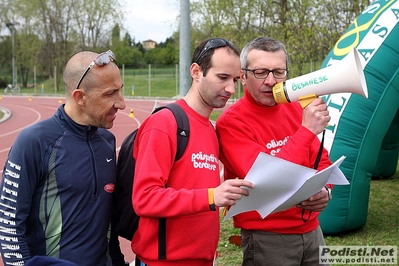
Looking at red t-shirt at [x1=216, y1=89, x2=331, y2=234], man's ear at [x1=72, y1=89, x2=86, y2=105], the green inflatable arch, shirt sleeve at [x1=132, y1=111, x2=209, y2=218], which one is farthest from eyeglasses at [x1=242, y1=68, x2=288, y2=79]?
the green inflatable arch

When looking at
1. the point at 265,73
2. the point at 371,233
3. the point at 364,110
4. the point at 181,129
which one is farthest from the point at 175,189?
the point at 371,233

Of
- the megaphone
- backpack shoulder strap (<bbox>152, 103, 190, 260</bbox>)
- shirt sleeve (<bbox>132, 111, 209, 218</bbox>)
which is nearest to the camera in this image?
shirt sleeve (<bbox>132, 111, 209, 218</bbox>)

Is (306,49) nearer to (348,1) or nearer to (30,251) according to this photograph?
(348,1)

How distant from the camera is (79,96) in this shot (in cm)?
237

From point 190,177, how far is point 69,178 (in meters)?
0.57

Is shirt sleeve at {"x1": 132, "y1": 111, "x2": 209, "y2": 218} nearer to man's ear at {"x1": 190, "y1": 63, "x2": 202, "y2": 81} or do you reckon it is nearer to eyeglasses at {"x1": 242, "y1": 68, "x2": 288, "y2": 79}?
man's ear at {"x1": 190, "y1": 63, "x2": 202, "y2": 81}

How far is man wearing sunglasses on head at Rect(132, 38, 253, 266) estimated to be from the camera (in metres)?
2.13

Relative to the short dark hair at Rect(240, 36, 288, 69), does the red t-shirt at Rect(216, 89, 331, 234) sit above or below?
below

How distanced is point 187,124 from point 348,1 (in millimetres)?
12590

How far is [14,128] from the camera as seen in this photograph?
18.7 meters

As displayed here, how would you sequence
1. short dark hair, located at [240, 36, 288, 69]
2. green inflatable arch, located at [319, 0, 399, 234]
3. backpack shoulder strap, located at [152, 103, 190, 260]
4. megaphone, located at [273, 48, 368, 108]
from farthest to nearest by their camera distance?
green inflatable arch, located at [319, 0, 399, 234], short dark hair, located at [240, 36, 288, 69], megaphone, located at [273, 48, 368, 108], backpack shoulder strap, located at [152, 103, 190, 260]

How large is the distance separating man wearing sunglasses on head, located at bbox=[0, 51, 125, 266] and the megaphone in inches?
34.1

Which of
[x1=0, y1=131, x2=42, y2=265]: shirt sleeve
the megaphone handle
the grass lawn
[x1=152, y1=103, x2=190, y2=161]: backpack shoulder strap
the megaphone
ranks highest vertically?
the megaphone

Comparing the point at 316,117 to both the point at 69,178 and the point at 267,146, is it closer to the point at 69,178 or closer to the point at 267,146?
the point at 267,146
